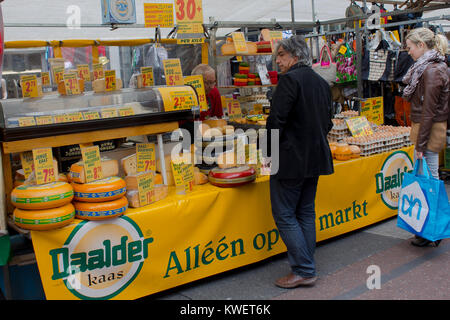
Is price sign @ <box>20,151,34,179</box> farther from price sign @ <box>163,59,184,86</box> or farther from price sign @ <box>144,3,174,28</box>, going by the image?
price sign @ <box>144,3,174,28</box>

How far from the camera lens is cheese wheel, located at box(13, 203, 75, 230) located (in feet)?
9.40

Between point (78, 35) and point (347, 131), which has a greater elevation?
point (78, 35)

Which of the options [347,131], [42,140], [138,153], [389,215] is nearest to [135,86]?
[138,153]

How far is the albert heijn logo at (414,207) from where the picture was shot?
4.11 metres

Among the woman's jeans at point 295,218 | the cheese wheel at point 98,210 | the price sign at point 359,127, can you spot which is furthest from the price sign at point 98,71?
the price sign at point 359,127

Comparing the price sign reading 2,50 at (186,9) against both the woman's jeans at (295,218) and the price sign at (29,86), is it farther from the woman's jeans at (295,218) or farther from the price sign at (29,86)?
the woman's jeans at (295,218)

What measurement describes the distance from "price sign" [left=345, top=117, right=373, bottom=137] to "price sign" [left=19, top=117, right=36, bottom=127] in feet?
11.2

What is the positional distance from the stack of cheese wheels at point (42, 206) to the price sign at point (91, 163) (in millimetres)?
209

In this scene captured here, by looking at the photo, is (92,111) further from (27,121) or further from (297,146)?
(297,146)

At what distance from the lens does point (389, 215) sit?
205 inches

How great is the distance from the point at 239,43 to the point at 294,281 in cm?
279

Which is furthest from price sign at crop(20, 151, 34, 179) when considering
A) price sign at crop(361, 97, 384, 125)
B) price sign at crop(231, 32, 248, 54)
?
price sign at crop(361, 97, 384, 125)

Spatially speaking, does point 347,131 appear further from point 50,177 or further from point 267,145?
point 50,177
